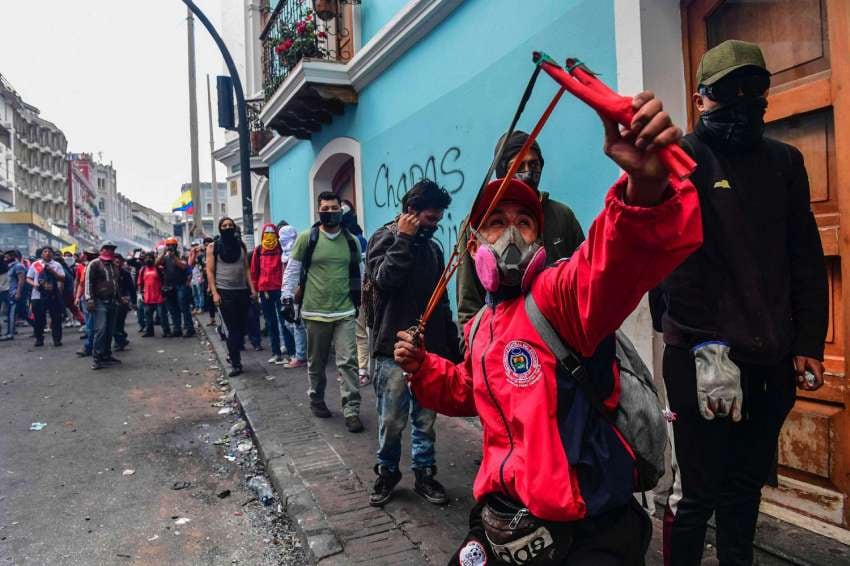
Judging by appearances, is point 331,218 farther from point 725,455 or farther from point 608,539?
point 608,539

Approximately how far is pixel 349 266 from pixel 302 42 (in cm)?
466

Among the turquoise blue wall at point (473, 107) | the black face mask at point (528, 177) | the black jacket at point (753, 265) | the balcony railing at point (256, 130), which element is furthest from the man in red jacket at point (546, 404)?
the balcony railing at point (256, 130)

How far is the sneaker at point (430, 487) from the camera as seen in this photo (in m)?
3.69

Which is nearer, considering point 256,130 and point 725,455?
point 725,455

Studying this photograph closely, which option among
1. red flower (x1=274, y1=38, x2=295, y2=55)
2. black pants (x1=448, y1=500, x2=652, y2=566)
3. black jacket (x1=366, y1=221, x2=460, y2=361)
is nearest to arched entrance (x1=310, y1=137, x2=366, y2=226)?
red flower (x1=274, y1=38, x2=295, y2=55)

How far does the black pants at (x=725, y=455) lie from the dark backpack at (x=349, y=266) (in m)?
3.74

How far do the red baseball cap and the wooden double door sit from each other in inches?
73.9

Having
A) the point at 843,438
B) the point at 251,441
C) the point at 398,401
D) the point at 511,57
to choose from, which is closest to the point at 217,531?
the point at 398,401

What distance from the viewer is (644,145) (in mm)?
1052

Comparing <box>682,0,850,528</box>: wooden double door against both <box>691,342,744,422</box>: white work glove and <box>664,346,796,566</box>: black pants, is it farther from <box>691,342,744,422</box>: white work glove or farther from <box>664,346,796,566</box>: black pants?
<box>691,342,744,422</box>: white work glove

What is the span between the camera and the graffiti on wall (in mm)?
5969

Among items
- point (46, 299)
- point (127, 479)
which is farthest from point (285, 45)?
point (46, 299)

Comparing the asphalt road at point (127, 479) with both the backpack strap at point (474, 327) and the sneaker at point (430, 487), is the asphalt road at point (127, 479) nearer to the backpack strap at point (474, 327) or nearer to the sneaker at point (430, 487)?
the sneaker at point (430, 487)

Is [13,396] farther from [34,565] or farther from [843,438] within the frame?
[843,438]
